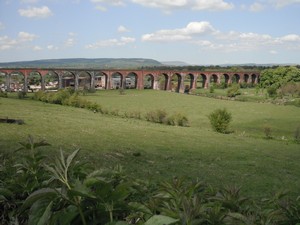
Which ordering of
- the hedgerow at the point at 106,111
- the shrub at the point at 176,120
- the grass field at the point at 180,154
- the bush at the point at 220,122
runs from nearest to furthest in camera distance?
the grass field at the point at 180,154 < the bush at the point at 220,122 < the shrub at the point at 176,120 < the hedgerow at the point at 106,111

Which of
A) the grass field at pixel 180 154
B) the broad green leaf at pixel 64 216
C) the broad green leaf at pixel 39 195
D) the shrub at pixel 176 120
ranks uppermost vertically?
the broad green leaf at pixel 39 195

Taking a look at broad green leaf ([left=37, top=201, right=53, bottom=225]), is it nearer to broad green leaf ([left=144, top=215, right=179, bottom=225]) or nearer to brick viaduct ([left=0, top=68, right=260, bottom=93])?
broad green leaf ([left=144, top=215, right=179, bottom=225])

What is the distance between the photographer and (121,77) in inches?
4840

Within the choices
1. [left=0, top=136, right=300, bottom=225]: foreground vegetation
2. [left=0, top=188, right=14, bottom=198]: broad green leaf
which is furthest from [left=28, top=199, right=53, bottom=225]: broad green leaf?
[left=0, top=188, right=14, bottom=198]: broad green leaf

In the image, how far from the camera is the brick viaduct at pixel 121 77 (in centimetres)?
10606

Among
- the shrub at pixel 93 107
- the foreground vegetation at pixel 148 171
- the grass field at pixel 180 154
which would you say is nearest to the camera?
the foreground vegetation at pixel 148 171

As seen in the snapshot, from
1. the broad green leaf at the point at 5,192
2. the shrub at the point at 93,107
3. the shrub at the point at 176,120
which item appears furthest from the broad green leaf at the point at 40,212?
the shrub at the point at 93,107

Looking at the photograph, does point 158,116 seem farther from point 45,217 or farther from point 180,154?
point 45,217

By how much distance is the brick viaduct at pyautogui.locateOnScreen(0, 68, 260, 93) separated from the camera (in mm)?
106062

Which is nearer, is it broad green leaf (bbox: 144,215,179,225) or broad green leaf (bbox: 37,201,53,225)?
broad green leaf (bbox: 144,215,179,225)

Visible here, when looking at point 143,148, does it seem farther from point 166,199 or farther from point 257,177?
point 166,199

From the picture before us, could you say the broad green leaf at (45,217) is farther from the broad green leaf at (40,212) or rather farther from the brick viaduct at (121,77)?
the brick viaduct at (121,77)

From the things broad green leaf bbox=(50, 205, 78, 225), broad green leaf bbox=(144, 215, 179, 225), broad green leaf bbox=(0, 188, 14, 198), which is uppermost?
broad green leaf bbox=(144, 215, 179, 225)

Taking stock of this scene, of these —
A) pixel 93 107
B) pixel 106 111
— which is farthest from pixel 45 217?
pixel 93 107
